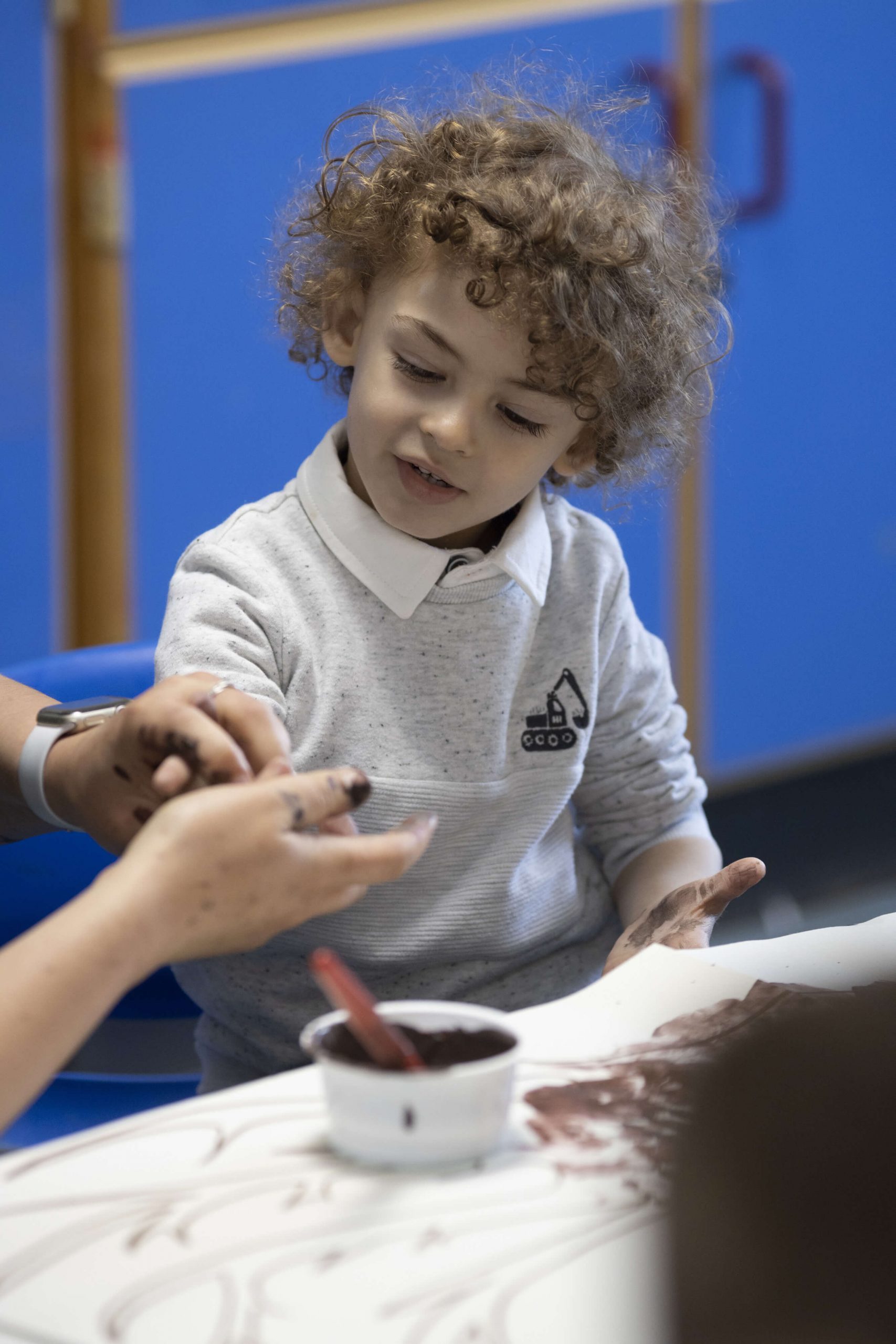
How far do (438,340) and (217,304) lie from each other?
198cm

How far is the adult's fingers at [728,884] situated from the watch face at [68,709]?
1.29 feet

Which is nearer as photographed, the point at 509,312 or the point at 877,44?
the point at 509,312

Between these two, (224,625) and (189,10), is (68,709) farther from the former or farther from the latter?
(189,10)

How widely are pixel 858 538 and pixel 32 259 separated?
1745 mm

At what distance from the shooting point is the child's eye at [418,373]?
0.95 metres

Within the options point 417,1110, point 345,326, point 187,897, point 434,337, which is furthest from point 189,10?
point 417,1110

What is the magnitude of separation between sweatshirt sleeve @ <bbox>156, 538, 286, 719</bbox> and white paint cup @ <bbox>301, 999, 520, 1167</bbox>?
1.21 ft

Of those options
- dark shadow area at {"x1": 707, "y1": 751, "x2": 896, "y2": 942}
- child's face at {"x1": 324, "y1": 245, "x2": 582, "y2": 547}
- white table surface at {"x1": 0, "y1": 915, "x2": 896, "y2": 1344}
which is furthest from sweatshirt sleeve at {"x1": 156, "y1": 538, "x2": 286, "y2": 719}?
dark shadow area at {"x1": 707, "y1": 751, "x2": 896, "y2": 942}

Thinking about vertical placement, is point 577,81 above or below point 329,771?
above

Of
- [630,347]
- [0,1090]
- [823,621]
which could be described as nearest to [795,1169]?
[0,1090]

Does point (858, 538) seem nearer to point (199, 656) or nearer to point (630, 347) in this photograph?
point (630, 347)

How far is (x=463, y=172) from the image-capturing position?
1007 millimetres

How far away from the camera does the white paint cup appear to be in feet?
1.70

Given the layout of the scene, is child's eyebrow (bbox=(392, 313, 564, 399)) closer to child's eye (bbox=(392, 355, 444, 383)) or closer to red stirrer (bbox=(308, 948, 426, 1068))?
child's eye (bbox=(392, 355, 444, 383))
